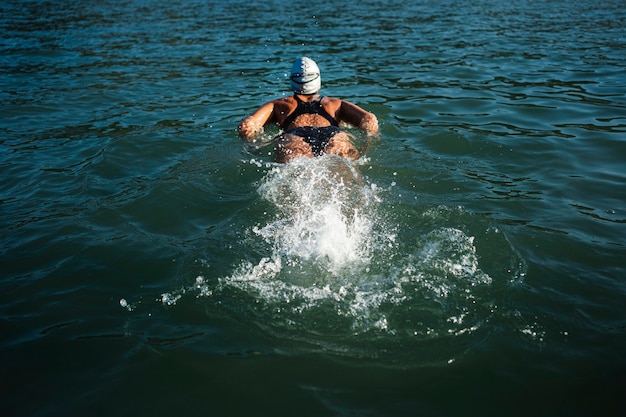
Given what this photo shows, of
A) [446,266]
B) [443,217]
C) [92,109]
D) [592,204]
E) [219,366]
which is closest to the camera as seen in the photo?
[219,366]

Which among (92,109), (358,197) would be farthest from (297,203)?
(92,109)

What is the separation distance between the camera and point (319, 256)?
495 cm

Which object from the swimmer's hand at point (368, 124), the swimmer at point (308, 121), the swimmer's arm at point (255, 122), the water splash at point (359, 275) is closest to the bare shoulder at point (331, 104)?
the swimmer at point (308, 121)

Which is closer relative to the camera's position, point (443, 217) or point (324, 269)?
point (324, 269)

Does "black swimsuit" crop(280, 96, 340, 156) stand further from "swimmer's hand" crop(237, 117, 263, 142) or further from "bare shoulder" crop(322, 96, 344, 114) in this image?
"swimmer's hand" crop(237, 117, 263, 142)

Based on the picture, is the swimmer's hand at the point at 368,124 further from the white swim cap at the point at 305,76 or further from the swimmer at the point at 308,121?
the white swim cap at the point at 305,76

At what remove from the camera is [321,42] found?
16891 mm

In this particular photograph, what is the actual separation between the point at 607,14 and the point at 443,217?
59.6 ft

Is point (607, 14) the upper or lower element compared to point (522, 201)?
upper

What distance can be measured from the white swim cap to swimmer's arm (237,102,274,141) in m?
0.54

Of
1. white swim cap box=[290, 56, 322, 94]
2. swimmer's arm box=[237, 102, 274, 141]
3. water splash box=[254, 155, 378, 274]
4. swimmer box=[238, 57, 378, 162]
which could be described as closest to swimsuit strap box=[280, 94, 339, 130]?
swimmer box=[238, 57, 378, 162]

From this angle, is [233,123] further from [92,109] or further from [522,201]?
[522,201]

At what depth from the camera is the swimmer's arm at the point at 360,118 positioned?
725cm

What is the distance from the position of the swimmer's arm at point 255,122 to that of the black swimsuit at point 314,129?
27cm
